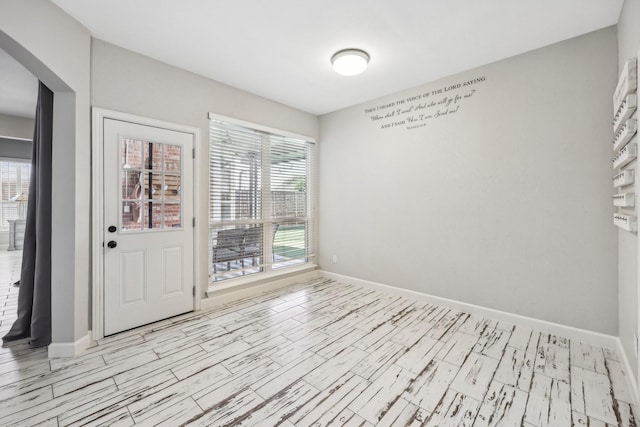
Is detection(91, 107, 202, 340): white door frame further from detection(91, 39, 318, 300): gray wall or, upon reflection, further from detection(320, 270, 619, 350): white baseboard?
detection(320, 270, 619, 350): white baseboard

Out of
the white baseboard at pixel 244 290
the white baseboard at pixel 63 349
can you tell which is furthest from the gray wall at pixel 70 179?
the white baseboard at pixel 244 290

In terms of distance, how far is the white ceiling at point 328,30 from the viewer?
2127 millimetres

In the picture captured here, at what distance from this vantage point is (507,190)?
9.47 feet

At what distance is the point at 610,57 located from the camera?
236cm

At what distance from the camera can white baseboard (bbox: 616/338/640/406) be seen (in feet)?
5.72

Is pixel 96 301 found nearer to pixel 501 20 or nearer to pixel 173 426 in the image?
pixel 173 426

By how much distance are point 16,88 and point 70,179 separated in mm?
2889

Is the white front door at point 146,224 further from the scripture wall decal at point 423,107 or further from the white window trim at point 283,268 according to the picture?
the scripture wall decal at point 423,107

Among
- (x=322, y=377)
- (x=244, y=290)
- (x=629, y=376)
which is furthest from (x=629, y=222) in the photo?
(x=244, y=290)

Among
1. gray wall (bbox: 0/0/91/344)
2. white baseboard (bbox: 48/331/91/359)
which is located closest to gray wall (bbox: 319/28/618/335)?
gray wall (bbox: 0/0/91/344)

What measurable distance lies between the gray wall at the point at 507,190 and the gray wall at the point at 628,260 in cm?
15

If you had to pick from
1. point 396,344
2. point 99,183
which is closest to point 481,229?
point 396,344

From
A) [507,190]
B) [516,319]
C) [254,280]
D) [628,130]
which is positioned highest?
[628,130]

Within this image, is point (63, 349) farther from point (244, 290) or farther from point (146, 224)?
point (244, 290)
